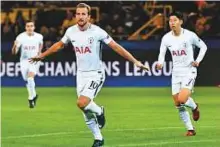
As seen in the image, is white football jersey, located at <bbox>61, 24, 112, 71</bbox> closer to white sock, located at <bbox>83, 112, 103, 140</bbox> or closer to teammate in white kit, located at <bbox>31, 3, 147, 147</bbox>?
teammate in white kit, located at <bbox>31, 3, 147, 147</bbox>

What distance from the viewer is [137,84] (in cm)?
2997

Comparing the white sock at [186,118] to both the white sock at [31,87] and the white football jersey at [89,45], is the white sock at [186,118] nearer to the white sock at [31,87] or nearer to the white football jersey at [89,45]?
the white football jersey at [89,45]

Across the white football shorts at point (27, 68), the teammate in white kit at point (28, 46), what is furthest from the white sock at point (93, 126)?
the teammate in white kit at point (28, 46)

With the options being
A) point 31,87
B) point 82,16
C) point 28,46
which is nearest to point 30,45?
point 28,46

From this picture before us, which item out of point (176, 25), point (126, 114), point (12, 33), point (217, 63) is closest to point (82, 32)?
point (176, 25)

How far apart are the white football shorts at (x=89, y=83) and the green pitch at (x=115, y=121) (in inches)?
35.5

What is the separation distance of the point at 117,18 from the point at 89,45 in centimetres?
1897

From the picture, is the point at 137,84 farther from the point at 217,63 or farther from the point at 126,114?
the point at 126,114

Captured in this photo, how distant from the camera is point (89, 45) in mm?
13047

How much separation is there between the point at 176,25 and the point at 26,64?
892 centimetres

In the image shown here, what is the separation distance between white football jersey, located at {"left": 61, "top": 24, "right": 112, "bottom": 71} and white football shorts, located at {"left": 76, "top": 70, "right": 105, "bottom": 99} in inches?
3.3

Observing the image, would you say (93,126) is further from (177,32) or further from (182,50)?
(177,32)

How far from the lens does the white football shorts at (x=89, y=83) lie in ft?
42.6

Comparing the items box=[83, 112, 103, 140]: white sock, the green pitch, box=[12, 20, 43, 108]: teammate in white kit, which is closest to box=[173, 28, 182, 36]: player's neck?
the green pitch
